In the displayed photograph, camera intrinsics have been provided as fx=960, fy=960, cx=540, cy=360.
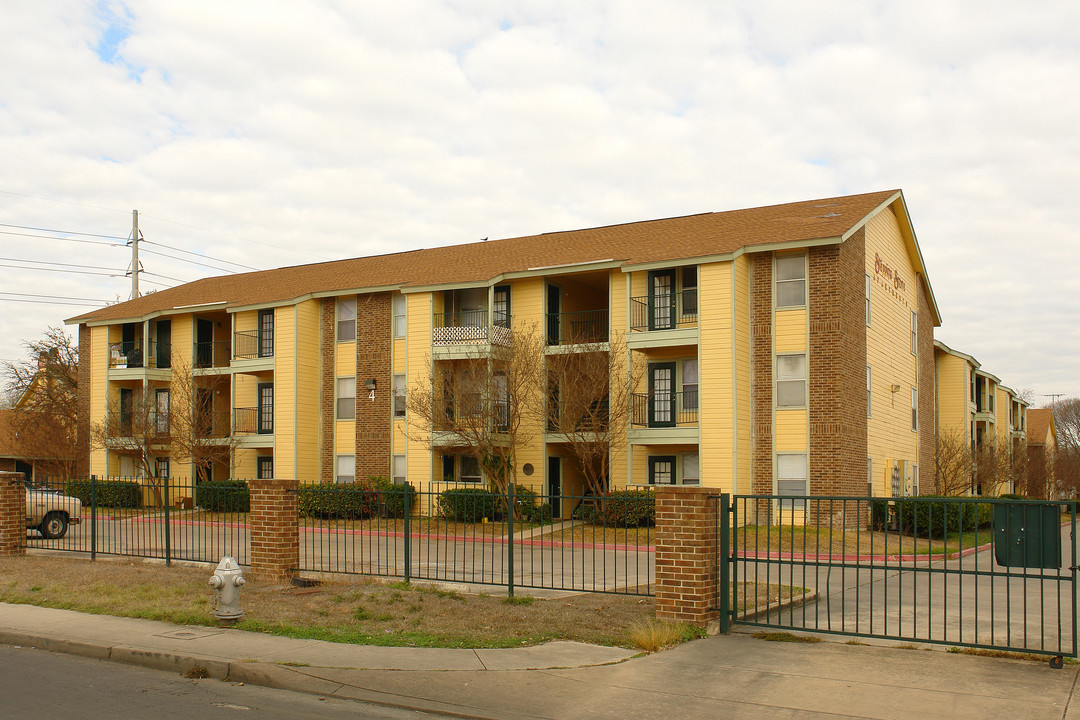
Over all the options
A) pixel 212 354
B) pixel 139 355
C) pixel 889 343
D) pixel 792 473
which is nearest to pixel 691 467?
pixel 792 473

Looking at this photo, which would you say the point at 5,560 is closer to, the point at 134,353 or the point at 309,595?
the point at 309,595

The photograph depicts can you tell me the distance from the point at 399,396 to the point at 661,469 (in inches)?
392

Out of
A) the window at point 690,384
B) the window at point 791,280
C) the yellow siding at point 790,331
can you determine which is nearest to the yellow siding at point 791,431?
the yellow siding at point 790,331

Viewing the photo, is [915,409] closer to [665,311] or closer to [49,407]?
[665,311]

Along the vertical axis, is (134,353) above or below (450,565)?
above

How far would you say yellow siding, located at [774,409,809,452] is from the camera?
27953mm

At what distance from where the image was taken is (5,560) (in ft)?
56.9

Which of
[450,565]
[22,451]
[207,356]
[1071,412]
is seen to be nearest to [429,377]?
[207,356]

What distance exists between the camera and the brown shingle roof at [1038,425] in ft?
237

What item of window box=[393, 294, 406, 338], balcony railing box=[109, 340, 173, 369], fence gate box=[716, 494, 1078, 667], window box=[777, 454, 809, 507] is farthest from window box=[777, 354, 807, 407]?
balcony railing box=[109, 340, 173, 369]

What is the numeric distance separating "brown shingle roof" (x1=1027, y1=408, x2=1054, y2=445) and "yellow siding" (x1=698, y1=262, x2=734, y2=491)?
51598mm

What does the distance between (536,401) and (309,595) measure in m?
18.2

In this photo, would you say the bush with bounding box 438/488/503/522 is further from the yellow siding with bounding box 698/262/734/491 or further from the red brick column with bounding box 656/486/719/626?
the yellow siding with bounding box 698/262/734/491

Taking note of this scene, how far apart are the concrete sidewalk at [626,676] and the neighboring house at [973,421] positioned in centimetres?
3298
